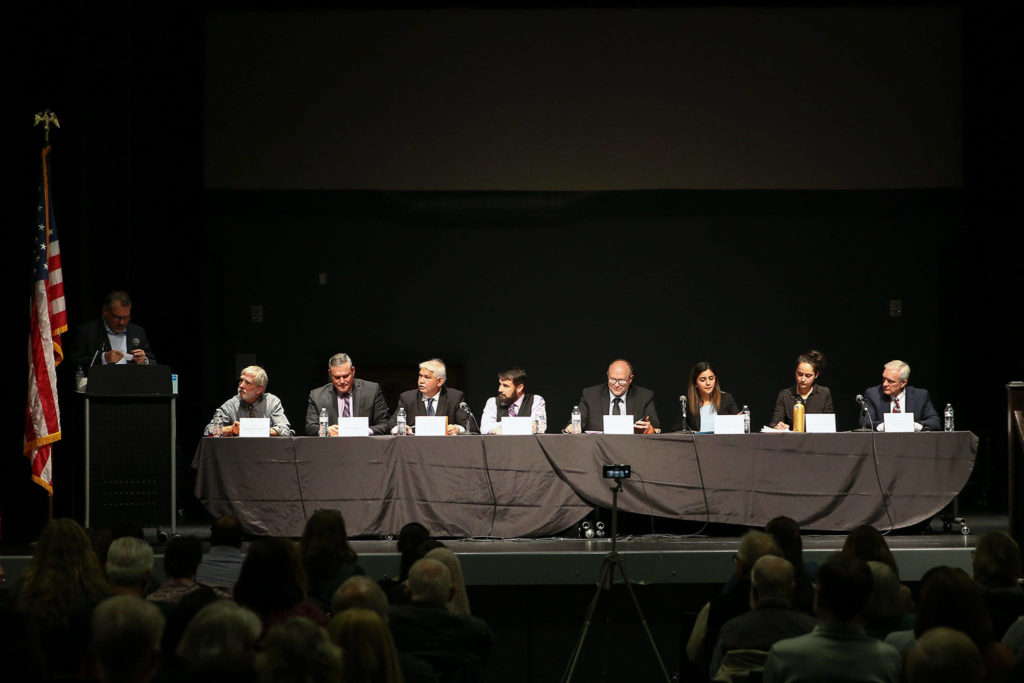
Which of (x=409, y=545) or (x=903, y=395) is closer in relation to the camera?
(x=409, y=545)

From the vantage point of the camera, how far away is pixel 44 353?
22.9 ft

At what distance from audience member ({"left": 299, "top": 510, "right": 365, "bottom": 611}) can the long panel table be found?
246cm

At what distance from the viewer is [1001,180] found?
9539 millimetres

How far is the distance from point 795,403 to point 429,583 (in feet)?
15.6

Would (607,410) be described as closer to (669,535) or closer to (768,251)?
(669,535)

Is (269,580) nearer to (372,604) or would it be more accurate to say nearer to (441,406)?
(372,604)

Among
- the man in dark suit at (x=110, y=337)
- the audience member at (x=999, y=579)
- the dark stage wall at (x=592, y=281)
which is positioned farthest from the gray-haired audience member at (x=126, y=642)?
the dark stage wall at (x=592, y=281)

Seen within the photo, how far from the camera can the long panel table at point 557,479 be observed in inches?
274

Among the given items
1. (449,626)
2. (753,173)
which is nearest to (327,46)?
(753,173)

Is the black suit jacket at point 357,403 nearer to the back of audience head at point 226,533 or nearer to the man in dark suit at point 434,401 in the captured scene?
the man in dark suit at point 434,401

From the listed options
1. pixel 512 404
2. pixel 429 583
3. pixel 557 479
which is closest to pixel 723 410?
pixel 512 404

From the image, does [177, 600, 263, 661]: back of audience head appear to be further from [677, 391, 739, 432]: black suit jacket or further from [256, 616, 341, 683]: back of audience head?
[677, 391, 739, 432]: black suit jacket

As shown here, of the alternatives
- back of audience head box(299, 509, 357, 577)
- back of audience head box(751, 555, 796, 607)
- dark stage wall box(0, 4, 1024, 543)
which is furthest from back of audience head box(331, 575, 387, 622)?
dark stage wall box(0, 4, 1024, 543)

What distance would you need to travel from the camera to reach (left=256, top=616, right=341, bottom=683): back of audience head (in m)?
2.50
